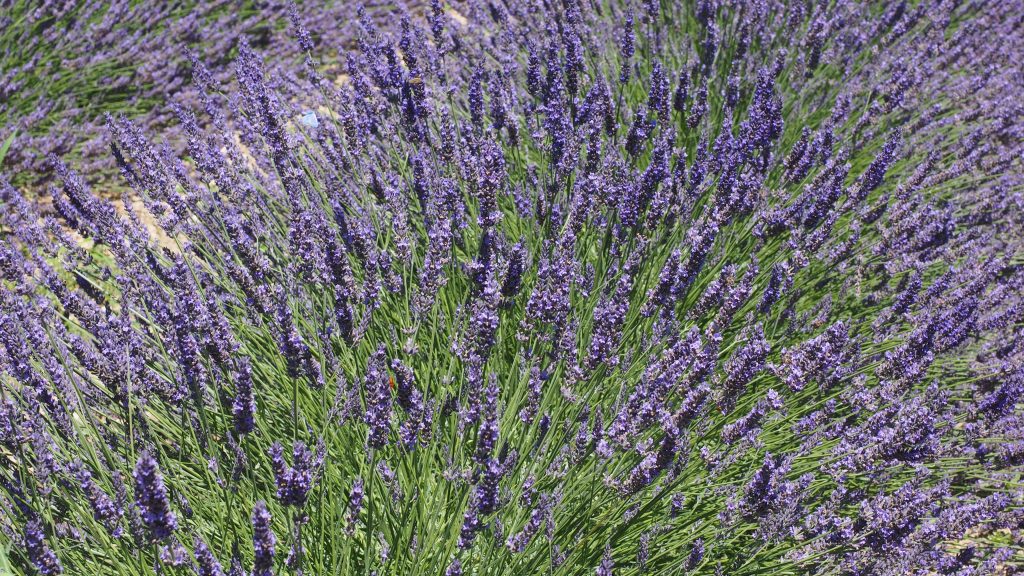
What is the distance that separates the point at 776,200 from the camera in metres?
3.26

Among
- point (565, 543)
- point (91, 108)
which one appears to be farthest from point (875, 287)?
point (91, 108)

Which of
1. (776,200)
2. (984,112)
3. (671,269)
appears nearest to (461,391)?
(671,269)

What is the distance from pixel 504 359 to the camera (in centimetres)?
267

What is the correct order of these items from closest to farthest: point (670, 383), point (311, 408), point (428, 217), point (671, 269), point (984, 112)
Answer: point (670, 383)
point (671, 269)
point (311, 408)
point (428, 217)
point (984, 112)

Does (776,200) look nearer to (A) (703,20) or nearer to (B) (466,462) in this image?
(A) (703,20)

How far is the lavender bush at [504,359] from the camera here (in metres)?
1.77

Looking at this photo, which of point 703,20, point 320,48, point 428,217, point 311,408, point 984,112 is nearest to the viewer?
point 311,408

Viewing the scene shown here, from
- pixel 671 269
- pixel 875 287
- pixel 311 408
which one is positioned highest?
pixel 671 269

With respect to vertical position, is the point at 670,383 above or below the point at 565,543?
above

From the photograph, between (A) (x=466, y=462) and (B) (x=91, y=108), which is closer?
(A) (x=466, y=462)

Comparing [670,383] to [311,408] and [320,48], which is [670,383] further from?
[320,48]

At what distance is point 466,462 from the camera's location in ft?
7.30

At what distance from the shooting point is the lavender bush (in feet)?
5.82

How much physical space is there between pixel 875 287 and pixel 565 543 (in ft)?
6.29
